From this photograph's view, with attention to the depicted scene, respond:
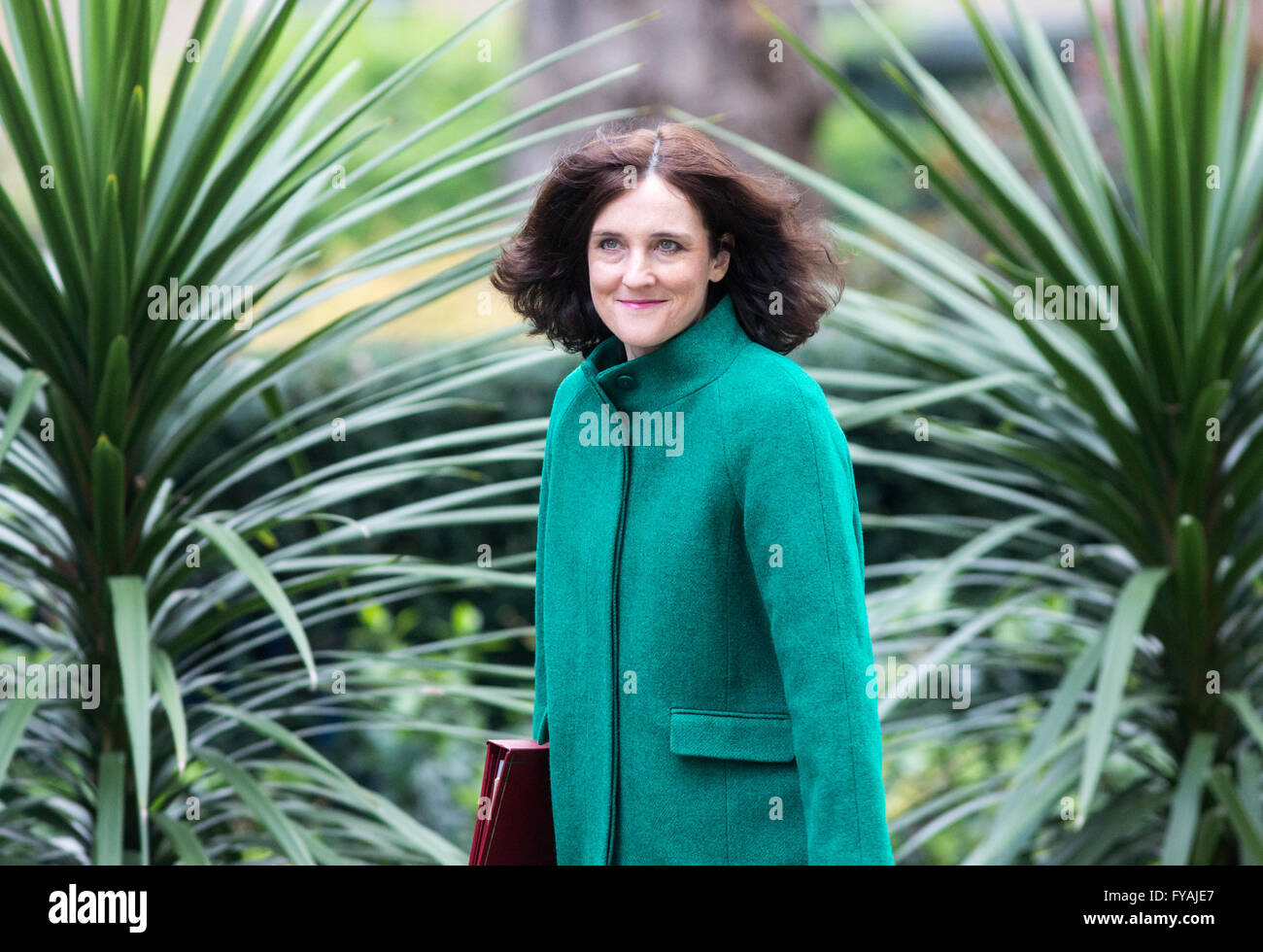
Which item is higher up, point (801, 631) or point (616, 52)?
point (616, 52)

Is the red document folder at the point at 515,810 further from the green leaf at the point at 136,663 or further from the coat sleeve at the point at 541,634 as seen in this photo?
the green leaf at the point at 136,663

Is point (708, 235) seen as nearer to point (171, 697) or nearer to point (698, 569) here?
point (698, 569)

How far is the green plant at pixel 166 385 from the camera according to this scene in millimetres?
1744

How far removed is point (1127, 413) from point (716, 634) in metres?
1.27

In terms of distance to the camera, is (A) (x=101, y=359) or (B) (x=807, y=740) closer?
(B) (x=807, y=740)

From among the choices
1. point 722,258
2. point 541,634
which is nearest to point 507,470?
point 541,634

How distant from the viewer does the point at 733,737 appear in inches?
48.0

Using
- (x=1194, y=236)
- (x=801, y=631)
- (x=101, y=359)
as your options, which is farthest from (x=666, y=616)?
(x=1194, y=236)

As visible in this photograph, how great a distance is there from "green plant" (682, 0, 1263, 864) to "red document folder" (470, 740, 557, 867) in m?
0.80

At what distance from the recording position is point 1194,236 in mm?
2094

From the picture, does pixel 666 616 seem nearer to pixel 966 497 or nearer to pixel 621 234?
pixel 621 234

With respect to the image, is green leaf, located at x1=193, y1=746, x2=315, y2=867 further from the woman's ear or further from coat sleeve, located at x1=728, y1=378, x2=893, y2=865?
the woman's ear

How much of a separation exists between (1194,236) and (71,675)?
73.1 inches

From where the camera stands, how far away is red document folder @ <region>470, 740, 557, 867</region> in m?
1.29
